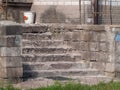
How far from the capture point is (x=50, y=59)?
14.2 m

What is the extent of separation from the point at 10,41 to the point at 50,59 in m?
2.13

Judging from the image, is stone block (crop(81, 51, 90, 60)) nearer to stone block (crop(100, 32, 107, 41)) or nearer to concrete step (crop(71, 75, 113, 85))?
stone block (crop(100, 32, 107, 41))

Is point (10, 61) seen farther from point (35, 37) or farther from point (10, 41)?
point (35, 37)

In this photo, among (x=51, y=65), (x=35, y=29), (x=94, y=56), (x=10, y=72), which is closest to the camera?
(x=10, y=72)

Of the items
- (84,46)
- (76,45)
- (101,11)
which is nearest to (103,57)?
(84,46)

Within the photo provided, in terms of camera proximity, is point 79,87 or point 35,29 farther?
point 35,29

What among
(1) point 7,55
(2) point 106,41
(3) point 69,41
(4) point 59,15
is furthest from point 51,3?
(1) point 7,55

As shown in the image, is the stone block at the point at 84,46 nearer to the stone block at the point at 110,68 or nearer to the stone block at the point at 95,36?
the stone block at the point at 95,36

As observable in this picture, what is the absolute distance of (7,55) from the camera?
12.3 meters

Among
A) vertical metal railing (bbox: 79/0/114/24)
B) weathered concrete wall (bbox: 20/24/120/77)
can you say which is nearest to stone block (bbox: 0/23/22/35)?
weathered concrete wall (bbox: 20/24/120/77)

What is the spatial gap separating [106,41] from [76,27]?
119cm

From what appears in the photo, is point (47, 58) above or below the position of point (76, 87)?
above

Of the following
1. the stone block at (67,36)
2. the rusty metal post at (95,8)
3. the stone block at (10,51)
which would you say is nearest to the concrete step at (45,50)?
the stone block at (67,36)

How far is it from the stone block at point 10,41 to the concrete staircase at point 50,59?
1.08 meters
